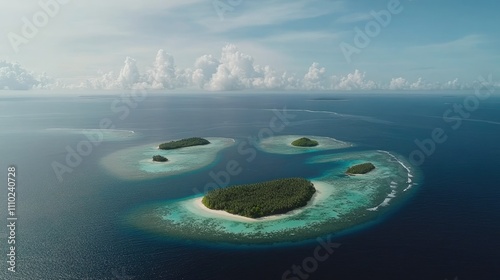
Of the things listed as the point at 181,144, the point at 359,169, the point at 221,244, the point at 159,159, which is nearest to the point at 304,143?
the point at 359,169

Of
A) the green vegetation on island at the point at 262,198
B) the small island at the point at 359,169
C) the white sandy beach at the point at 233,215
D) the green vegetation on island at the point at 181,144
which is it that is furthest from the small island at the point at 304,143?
the green vegetation on island at the point at 262,198

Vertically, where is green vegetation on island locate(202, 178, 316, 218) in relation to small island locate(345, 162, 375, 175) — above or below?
below

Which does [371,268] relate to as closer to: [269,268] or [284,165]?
[269,268]

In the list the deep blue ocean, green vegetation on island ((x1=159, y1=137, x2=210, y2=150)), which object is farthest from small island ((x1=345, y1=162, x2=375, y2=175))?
green vegetation on island ((x1=159, y1=137, x2=210, y2=150))

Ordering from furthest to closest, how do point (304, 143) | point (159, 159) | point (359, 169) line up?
point (304, 143) < point (159, 159) < point (359, 169)

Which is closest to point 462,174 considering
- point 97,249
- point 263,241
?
point 263,241

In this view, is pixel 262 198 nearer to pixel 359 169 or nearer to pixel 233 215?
pixel 233 215

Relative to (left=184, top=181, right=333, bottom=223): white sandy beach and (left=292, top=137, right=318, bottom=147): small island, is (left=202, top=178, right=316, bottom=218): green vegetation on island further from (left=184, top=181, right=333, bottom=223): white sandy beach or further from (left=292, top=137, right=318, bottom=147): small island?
(left=292, top=137, right=318, bottom=147): small island

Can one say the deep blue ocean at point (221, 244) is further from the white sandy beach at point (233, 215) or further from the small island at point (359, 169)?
the small island at point (359, 169)

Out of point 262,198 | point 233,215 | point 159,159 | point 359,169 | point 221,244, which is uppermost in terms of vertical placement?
point 359,169

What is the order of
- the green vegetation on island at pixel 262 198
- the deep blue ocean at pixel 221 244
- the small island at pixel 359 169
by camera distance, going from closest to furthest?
the deep blue ocean at pixel 221 244
the green vegetation on island at pixel 262 198
the small island at pixel 359 169
